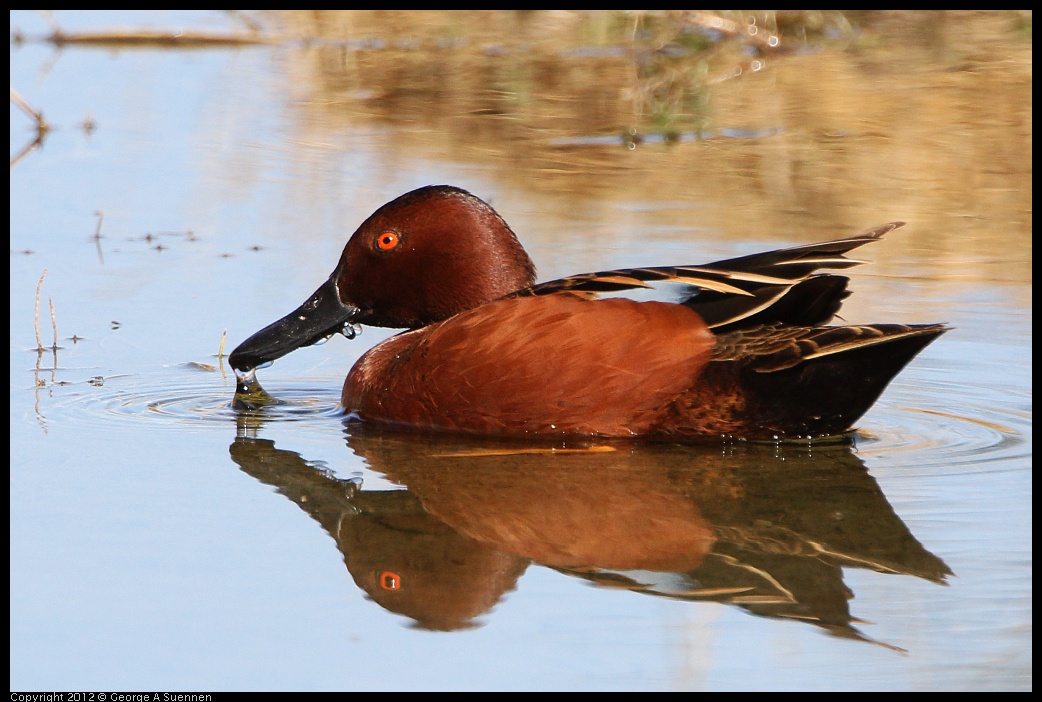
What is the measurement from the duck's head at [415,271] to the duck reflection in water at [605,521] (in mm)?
578

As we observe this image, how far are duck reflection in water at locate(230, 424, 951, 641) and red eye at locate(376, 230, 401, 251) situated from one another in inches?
28.8

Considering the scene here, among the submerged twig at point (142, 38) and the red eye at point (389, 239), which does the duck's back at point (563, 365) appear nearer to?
the red eye at point (389, 239)

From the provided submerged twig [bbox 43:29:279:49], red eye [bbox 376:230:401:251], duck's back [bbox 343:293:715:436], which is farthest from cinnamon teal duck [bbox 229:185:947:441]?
submerged twig [bbox 43:29:279:49]

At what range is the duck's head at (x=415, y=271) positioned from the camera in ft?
18.4

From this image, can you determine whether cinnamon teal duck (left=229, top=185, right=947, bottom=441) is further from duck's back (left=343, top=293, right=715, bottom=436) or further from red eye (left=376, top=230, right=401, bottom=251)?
red eye (left=376, top=230, right=401, bottom=251)

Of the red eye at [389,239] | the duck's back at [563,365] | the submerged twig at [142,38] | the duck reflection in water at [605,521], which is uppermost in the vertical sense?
the submerged twig at [142,38]

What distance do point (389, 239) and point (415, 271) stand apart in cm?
15

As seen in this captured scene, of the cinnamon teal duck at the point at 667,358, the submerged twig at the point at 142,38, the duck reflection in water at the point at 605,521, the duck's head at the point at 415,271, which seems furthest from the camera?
the submerged twig at the point at 142,38

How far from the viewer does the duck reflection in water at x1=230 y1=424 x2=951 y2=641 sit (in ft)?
12.3

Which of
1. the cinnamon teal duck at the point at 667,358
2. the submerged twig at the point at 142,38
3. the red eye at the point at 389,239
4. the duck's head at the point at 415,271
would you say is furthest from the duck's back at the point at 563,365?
the submerged twig at the point at 142,38

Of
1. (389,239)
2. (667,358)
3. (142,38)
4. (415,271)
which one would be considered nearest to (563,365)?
(667,358)

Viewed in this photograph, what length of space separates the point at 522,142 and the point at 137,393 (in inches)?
200

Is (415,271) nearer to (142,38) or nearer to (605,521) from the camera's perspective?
(605,521)
